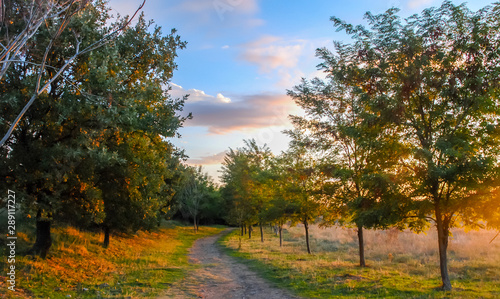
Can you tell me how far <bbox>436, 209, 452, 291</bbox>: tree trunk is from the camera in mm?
11320

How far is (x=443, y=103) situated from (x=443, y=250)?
206 inches

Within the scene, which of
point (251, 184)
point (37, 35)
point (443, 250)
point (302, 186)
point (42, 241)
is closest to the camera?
point (37, 35)

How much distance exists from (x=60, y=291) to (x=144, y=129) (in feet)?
20.9

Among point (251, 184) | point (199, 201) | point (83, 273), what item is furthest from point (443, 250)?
point (199, 201)

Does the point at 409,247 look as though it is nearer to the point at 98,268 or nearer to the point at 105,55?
the point at 98,268

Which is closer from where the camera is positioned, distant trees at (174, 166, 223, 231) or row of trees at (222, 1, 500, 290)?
row of trees at (222, 1, 500, 290)

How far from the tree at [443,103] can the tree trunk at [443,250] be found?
31 mm

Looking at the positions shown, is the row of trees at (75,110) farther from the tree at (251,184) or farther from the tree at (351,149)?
the tree at (251,184)

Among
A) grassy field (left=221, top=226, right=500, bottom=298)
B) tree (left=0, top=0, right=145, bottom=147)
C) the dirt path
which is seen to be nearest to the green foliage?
grassy field (left=221, top=226, right=500, bottom=298)

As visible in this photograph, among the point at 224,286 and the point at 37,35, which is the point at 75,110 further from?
the point at 224,286

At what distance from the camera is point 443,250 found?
462 inches

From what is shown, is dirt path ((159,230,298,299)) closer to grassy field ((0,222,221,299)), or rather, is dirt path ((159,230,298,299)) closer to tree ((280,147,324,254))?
grassy field ((0,222,221,299))

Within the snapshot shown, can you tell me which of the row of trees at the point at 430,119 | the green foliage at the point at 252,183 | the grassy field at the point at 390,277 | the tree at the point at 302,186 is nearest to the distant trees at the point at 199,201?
the green foliage at the point at 252,183

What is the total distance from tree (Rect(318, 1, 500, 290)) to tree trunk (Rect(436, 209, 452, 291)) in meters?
0.03
